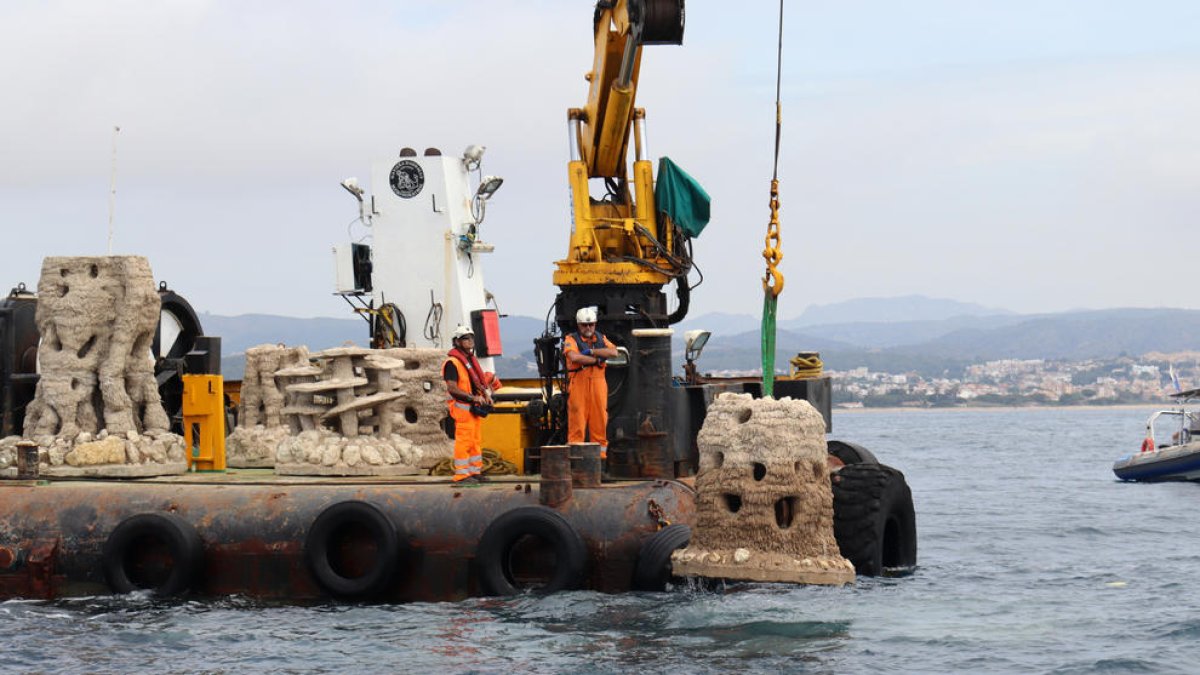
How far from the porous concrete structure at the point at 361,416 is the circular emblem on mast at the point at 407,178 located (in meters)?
7.55

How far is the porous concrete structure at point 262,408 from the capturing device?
20.6 meters

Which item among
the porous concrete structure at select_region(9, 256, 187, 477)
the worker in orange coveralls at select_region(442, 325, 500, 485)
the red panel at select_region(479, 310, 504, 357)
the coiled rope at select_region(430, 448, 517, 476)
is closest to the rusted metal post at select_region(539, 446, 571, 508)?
the worker in orange coveralls at select_region(442, 325, 500, 485)

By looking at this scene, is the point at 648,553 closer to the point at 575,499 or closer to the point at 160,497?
the point at 575,499

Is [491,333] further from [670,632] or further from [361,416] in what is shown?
[670,632]

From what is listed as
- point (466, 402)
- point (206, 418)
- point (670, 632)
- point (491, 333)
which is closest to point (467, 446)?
point (466, 402)

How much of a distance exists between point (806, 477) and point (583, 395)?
3.20 meters

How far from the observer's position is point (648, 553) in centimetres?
1584

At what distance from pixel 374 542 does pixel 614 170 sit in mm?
5794

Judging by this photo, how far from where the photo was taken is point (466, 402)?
16.9 metres

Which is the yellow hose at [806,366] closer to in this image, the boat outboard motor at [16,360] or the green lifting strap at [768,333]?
the green lifting strap at [768,333]

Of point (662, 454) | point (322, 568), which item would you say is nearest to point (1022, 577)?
point (662, 454)

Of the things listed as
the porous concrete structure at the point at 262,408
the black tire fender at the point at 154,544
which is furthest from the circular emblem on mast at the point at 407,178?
the black tire fender at the point at 154,544

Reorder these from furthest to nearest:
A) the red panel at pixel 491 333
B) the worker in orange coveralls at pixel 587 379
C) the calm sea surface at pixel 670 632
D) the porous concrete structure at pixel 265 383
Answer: the red panel at pixel 491 333
the porous concrete structure at pixel 265 383
the worker in orange coveralls at pixel 587 379
the calm sea surface at pixel 670 632

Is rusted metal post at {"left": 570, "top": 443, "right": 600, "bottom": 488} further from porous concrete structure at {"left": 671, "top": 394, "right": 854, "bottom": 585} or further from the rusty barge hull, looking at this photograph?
porous concrete structure at {"left": 671, "top": 394, "right": 854, "bottom": 585}
